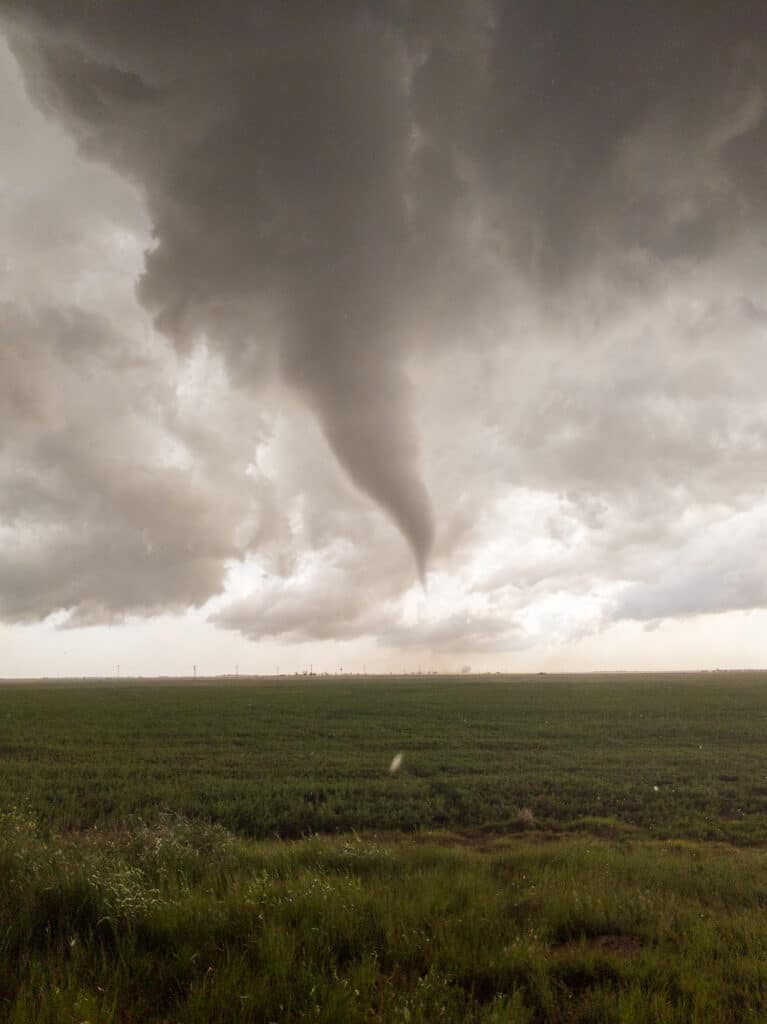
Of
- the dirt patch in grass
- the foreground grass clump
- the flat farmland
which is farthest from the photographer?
the flat farmland

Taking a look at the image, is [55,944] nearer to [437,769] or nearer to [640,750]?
[437,769]

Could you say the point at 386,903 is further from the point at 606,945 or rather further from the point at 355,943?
the point at 606,945

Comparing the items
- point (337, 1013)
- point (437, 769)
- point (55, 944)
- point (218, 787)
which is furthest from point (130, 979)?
point (437, 769)

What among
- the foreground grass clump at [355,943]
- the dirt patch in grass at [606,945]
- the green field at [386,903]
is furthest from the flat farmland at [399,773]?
the dirt patch in grass at [606,945]

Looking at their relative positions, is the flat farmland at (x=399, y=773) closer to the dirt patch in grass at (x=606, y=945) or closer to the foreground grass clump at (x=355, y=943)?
the foreground grass clump at (x=355, y=943)

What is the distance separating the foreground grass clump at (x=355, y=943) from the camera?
Result: 496 centimetres

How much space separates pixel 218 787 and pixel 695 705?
52.4 m

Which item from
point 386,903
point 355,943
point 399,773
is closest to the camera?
point 355,943

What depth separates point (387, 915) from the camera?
6.62 m

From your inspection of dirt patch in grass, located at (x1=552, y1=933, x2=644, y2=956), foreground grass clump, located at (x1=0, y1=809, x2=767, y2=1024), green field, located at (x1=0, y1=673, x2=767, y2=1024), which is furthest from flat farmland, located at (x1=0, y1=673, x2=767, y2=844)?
dirt patch in grass, located at (x1=552, y1=933, x2=644, y2=956)

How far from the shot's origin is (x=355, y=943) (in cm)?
Answer: 607

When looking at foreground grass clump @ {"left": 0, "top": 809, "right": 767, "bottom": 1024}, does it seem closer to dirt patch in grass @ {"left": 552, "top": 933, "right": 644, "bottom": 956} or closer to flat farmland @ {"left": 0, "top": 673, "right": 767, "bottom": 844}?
dirt patch in grass @ {"left": 552, "top": 933, "right": 644, "bottom": 956}

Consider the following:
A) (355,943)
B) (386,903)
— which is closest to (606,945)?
(386,903)

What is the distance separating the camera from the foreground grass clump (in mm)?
4957
